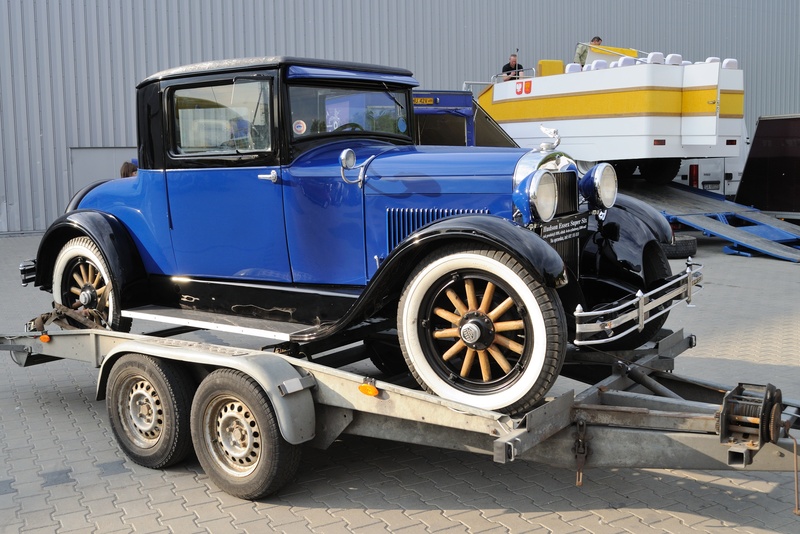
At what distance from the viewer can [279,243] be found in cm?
486

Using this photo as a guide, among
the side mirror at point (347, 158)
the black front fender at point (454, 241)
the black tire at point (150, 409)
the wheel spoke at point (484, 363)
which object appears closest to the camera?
the black front fender at point (454, 241)

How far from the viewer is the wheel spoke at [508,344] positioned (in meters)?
3.89

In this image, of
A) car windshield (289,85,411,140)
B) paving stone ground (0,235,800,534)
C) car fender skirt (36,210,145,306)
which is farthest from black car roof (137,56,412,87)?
paving stone ground (0,235,800,534)

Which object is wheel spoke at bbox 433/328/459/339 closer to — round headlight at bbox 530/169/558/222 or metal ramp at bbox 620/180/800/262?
round headlight at bbox 530/169/558/222

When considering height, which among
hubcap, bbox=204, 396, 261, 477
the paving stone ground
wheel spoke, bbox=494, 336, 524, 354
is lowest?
the paving stone ground

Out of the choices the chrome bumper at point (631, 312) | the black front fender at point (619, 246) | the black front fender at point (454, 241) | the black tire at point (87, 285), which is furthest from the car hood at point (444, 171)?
the black tire at point (87, 285)

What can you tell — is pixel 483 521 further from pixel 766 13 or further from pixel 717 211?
pixel 766 13

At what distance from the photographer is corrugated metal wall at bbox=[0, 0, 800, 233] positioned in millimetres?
14539

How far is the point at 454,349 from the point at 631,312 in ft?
2.77

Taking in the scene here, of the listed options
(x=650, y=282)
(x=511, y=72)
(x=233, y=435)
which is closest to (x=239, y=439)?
(x=233, y=435)

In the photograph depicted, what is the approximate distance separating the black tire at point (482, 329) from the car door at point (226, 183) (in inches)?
43.5

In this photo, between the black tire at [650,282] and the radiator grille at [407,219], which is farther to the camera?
the black tire at [650,282]

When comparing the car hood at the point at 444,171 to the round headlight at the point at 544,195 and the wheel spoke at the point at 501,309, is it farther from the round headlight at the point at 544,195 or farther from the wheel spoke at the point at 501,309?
the wheel spoke at the point at 501,309

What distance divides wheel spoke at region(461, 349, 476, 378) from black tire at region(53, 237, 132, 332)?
8.04 feet
